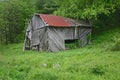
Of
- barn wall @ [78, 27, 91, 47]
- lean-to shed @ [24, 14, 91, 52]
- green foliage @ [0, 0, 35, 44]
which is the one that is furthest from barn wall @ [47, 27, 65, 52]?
green foliage @ [0, 0, 35, 44]

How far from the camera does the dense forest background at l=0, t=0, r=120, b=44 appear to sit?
31016 millimetres

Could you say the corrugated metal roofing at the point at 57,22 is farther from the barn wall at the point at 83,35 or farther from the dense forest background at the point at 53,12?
the dense forest background at the point at 53,12

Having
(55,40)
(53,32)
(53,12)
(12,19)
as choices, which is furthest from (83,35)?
(12,19)

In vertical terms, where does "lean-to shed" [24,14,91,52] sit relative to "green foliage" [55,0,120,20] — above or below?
below

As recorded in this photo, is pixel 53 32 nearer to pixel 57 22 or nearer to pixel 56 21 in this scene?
pixel 57 22

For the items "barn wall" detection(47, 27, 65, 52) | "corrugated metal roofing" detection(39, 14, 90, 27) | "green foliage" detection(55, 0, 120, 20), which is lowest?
"barn wall" detection(47, 27, 65, 52)

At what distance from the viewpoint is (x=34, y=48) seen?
30703 mm

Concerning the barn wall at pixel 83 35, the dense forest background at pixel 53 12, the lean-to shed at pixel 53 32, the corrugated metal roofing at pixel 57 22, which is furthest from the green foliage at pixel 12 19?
the barn wall at pixel 83 35

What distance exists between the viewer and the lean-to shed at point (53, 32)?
1091 inches

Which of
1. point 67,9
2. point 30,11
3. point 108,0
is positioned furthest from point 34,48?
point 30,11

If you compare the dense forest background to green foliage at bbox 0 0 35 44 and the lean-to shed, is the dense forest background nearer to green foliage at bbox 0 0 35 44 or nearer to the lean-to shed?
green foliage at bbox 0 0 35 44

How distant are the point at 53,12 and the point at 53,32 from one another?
14.2 metres

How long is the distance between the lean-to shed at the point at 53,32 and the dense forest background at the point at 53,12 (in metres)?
1.86

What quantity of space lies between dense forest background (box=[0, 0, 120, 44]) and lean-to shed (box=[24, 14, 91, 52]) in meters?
1.86
